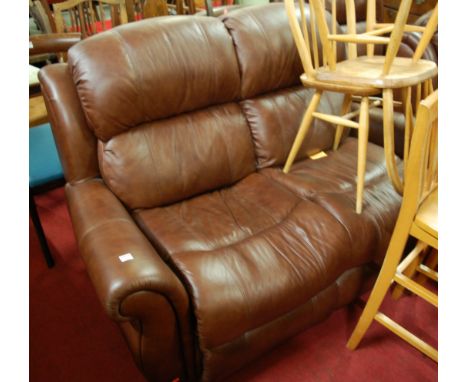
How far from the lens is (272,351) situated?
1.45 metres

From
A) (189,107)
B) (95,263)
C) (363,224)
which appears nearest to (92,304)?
(95,263)

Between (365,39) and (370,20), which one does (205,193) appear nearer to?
(365,39)

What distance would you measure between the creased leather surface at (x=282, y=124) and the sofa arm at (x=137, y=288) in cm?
72

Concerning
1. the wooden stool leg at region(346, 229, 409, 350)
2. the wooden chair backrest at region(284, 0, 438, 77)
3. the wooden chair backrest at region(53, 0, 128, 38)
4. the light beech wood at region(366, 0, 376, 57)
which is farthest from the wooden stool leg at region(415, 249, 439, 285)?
the wooden chair backrest at region(53, 0, 128, 38)

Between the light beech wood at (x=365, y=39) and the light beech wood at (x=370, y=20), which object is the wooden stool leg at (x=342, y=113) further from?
the light beech wood at (x=365, y=39)

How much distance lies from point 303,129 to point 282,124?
0.12 m

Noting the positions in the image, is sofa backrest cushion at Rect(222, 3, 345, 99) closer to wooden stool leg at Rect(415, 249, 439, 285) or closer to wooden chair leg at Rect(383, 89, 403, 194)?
wooden chair leg at Rect(383, 89, 403, 194)

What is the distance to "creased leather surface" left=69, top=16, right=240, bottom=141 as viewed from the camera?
134 cm

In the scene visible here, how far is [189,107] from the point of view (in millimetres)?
1556

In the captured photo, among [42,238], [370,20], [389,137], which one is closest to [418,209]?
[389,137]

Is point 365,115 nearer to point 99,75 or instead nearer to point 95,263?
point 99,75

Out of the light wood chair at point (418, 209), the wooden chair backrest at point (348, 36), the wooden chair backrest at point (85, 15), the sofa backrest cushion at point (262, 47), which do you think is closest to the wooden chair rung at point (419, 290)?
the light wood chair at point (418, 209)

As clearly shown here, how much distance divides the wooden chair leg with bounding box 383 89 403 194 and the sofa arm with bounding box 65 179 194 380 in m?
0.94
